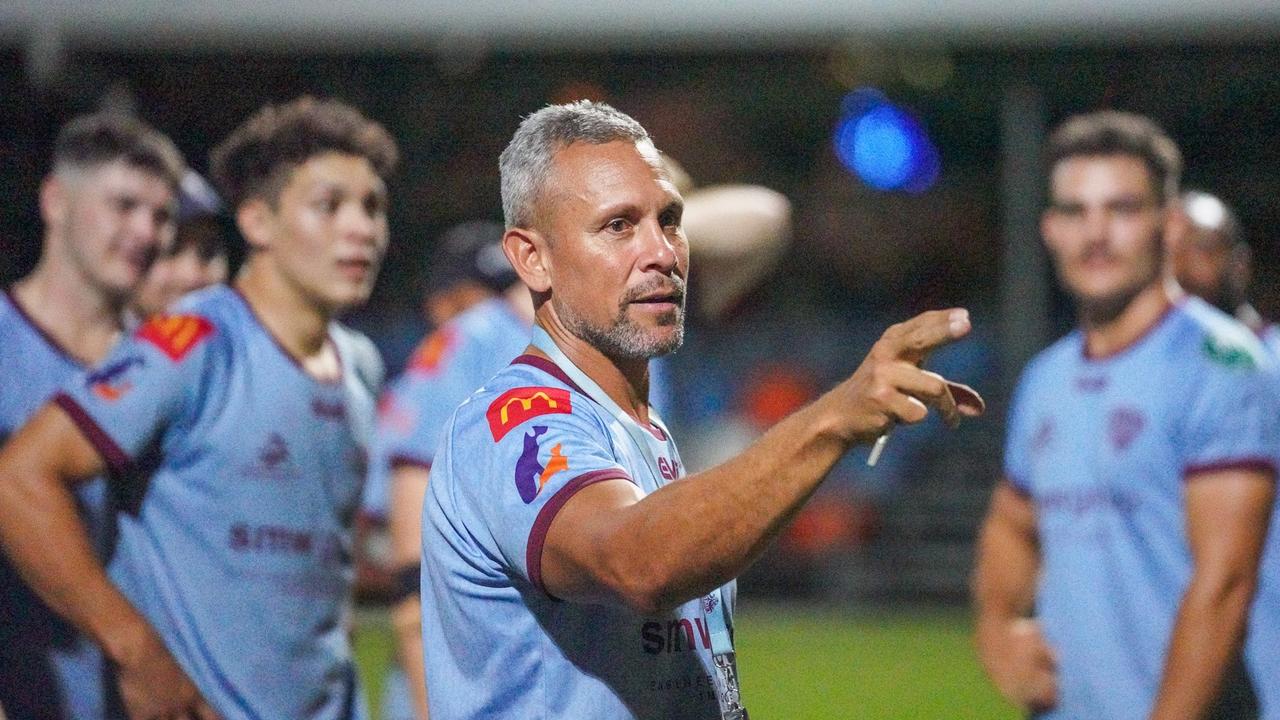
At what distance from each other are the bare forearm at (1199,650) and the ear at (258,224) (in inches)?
109

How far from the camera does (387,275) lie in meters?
18.7

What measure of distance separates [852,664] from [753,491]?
10825 millimetres

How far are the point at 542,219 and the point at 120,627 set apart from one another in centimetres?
166

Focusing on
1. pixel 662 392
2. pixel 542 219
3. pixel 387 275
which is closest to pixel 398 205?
pixel 387 275

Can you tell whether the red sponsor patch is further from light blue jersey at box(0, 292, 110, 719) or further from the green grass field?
the green grass field

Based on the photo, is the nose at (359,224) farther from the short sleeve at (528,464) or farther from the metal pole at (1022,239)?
the metal pole at (1022,239)

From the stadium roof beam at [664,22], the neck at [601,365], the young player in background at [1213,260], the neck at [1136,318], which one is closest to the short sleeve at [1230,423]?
the neck at [1136,318]

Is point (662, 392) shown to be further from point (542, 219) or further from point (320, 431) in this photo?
point (542, 219)

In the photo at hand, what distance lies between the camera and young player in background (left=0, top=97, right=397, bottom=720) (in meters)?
4.14

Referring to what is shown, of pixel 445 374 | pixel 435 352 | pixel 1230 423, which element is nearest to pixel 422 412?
pixel 445 374

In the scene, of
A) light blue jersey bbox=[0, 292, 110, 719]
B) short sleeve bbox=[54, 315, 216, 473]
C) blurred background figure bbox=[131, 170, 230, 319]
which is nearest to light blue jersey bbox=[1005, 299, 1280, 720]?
short sleeve bbox=[54, 315, 216, 473]

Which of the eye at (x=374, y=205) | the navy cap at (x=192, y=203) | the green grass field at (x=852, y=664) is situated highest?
the navy cap at (x=192, y=203)

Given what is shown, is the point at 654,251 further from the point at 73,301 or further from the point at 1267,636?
the point at 1267,636

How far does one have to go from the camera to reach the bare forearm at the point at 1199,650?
14.7 ft
